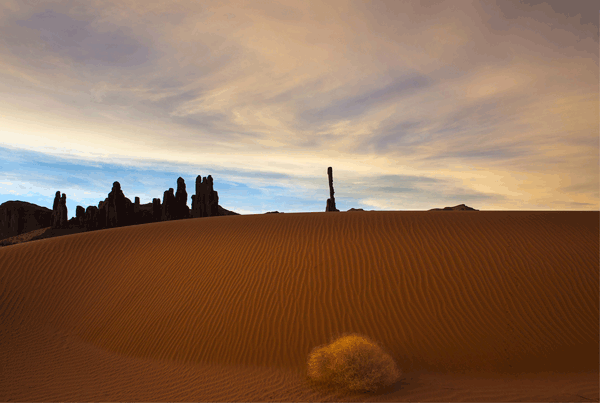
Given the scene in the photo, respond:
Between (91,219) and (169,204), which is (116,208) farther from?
(169,204)

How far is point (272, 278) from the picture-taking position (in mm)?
11852

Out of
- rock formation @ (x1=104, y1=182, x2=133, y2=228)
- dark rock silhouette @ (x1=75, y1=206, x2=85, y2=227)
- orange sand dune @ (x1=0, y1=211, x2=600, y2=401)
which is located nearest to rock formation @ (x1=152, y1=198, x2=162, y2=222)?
rock formation @ (x1=104, y1=182, x2=133, y2=228)

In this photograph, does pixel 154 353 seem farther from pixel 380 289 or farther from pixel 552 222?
pixel 552 222

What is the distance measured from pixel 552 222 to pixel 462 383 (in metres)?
12.4

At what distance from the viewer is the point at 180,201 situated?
4584cm

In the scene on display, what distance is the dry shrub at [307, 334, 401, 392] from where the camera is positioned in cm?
663

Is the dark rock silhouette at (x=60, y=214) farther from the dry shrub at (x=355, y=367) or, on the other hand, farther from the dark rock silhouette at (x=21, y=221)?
the dry shrub at (x=355, y=367)

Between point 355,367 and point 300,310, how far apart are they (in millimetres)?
3764

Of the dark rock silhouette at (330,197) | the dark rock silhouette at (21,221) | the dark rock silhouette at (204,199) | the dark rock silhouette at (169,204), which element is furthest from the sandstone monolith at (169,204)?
the dark rock silhouette at (21,221)

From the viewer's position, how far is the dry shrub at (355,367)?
6.63 m

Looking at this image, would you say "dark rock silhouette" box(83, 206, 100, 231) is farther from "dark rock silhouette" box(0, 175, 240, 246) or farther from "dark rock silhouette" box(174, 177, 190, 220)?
"dark rock silhouette" box(174, 177, 190, 220)

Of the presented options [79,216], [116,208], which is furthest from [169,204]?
[79,216]

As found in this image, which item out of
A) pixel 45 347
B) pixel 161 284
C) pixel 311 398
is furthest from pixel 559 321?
pixel 45 347

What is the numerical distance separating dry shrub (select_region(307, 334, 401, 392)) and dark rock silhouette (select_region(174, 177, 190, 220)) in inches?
1627
